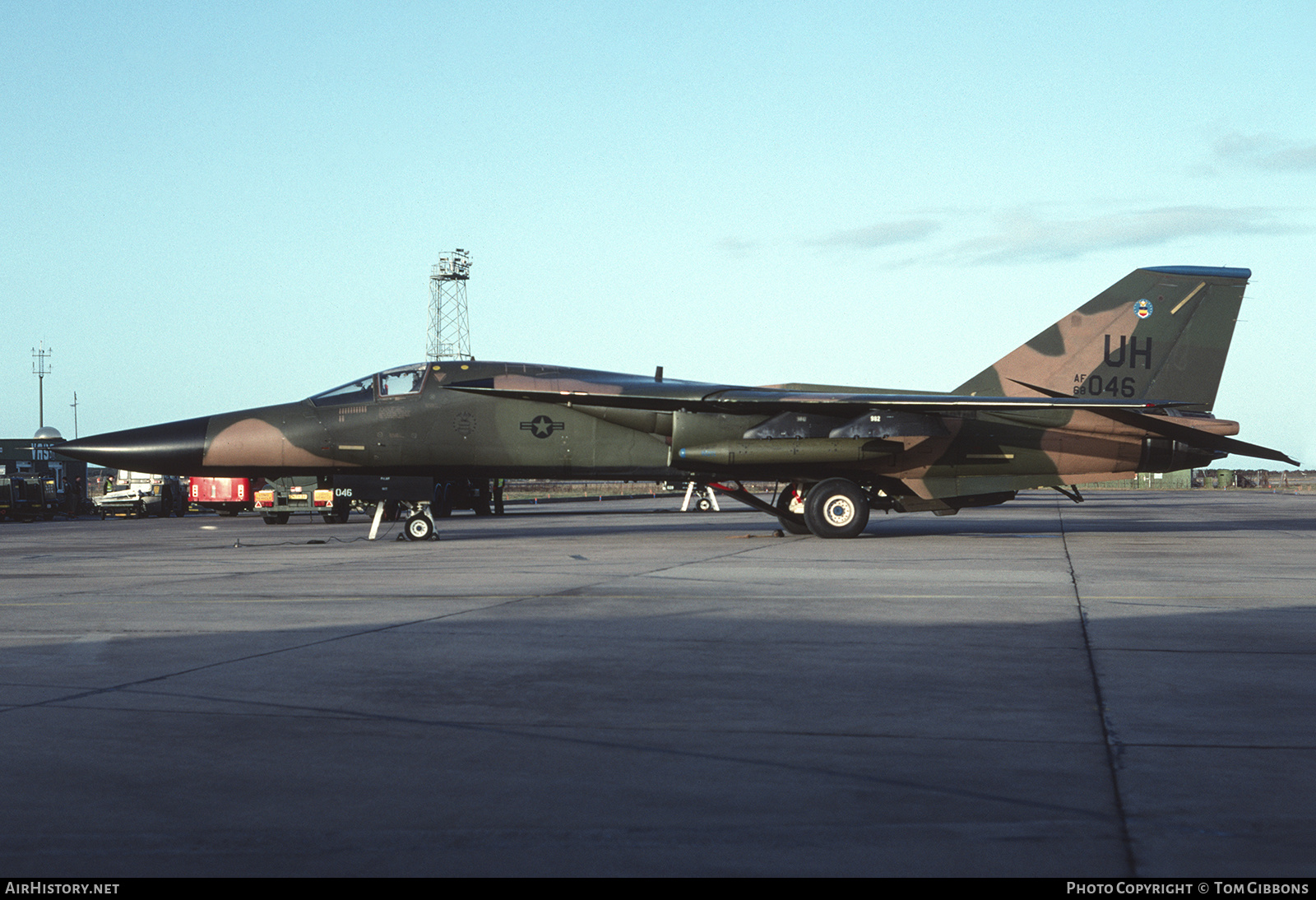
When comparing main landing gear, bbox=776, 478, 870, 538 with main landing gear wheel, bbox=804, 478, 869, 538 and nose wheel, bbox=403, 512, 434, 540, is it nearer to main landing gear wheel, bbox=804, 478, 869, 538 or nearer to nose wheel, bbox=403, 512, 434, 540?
main landing gear wheel, bbox=804, 478, 869, 538

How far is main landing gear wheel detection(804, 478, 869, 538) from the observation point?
1886cm

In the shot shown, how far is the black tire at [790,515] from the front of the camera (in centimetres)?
2019

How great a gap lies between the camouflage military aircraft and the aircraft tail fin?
0.06m

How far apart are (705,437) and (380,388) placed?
19.0 feet

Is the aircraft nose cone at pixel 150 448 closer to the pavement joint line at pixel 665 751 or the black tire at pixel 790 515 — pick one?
the black tire at pixel 790 515

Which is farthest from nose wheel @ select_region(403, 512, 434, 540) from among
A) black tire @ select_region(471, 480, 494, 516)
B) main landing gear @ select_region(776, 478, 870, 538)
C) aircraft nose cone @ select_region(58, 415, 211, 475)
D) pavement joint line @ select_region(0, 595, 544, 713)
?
black tire @ select_region(471, 480, 494, 516)

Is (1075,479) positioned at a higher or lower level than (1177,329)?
lower

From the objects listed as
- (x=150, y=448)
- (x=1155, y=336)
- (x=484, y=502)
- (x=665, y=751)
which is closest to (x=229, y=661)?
(x=665, y=751)

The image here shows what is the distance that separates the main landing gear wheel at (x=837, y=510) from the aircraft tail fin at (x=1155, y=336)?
421 cm

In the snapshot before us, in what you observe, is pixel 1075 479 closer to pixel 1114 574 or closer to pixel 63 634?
pixel 1114 574

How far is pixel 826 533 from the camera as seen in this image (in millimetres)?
18984

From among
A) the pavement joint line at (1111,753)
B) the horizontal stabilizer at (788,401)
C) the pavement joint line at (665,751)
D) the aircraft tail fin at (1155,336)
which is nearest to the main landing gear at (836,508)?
the horizontal stabilizer at (788,401)
